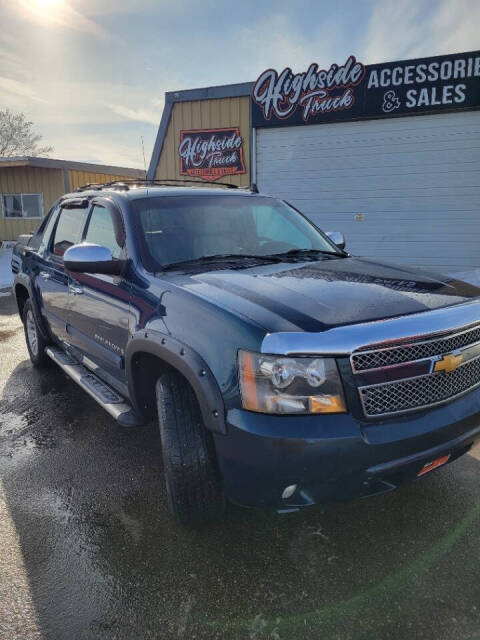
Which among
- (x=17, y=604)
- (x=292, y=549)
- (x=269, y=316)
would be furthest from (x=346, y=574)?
(x=17, y=604)

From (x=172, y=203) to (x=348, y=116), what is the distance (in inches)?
354

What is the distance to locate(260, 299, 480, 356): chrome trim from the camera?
1.86 metres

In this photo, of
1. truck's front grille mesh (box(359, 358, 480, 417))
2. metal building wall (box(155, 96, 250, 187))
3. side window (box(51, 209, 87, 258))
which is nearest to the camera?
truck's front grille mesh (box(359, 358, 480, 417))

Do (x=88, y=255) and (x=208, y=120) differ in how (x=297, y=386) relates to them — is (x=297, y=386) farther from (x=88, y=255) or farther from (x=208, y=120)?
(x=208, y=120)

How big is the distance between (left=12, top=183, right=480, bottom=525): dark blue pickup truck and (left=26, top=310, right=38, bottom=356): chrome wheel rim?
2247 millimetres

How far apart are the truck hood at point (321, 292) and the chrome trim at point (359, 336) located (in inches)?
1.7

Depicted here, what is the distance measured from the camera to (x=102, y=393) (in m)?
3.17

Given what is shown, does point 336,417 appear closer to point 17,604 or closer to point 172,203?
point 17,604

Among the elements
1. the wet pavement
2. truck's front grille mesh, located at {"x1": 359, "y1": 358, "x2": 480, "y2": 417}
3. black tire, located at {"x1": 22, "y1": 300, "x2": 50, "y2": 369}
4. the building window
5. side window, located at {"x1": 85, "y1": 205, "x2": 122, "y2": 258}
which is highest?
the building window

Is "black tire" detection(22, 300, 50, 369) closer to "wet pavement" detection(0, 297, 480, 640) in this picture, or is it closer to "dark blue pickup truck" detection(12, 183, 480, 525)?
"wet pavement" detection(0, 297, 480, 640)

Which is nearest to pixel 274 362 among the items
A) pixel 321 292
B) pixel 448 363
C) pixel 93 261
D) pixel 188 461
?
pixel 321 292

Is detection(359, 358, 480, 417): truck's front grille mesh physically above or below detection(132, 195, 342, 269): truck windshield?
below

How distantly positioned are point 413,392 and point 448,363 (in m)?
0.24

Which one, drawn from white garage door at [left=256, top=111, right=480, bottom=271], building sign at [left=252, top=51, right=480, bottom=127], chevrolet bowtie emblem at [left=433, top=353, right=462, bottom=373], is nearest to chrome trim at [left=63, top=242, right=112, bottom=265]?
chevrolet bowtie emblem at [left=433, top=353, right=462, bottom=373]
